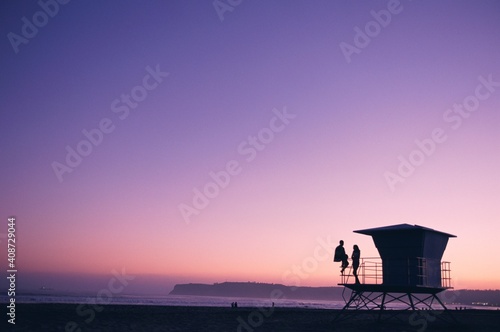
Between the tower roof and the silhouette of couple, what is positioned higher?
the tower roof

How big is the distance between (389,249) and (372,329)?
14.7 ft

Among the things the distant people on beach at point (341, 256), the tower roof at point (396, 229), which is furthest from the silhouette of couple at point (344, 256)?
the tower roof at point (396, 229)

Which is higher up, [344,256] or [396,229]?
[396,229]

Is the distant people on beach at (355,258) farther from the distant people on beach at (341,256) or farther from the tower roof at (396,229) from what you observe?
the tower roof at (396,229)

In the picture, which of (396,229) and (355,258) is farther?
(355,258)

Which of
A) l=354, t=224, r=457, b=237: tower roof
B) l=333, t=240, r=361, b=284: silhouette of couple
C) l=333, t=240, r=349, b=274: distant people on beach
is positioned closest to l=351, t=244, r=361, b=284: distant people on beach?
l=333, t=240, r=361, b=284: silhouette of couple

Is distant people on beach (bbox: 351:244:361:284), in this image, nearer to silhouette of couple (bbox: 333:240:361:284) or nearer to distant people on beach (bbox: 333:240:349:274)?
silhouette of couple (bbox: 333:240:361:284)

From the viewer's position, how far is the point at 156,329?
65.4 ft

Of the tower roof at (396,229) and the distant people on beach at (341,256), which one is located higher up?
the tower roof at (396,229)

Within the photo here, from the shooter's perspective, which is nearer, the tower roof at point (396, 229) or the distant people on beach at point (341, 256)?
the tower roof at point (396, 229)

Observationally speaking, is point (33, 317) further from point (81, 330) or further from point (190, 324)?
point (190, 324)

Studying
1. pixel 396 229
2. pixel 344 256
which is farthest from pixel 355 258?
pixel 396 229

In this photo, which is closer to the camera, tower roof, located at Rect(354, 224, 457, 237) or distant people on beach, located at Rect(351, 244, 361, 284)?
tower roof, located at Rect(354, 224, 457, 237)

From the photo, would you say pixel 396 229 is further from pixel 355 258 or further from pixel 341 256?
pixel 341 256
